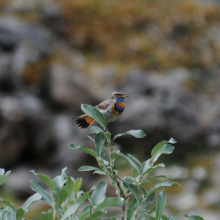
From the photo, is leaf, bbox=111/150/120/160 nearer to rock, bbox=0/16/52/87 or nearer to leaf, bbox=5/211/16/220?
leaf, bbox=5/211/16/220

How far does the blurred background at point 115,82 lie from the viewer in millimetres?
6895

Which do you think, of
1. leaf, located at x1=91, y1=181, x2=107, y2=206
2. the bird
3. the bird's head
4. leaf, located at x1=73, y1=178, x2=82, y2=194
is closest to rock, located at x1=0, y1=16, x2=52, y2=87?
the bird's head

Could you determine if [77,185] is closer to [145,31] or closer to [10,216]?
[10,216]

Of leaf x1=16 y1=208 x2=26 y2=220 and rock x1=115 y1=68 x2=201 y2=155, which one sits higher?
rock x1=115 y1=68 x2=201 y2=155

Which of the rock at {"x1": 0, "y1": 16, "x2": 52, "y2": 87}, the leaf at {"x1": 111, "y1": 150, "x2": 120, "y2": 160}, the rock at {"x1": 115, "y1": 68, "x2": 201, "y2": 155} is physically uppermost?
the rock at {"x1": 0, "y1": 16, "x2": 52, "y2": 87}

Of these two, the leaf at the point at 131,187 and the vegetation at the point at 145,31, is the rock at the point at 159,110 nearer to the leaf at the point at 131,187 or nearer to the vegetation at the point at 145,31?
the vegetation at the point at 145,31

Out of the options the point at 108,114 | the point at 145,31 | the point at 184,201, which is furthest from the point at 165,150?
the point at 145,31

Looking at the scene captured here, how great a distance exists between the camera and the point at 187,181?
6.81m

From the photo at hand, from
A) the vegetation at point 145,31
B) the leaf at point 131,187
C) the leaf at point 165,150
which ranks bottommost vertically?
the leaf at point 131,187

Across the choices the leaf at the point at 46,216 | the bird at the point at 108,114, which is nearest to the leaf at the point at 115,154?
the leaf at the point at 46,216

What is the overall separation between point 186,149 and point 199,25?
4.02 m

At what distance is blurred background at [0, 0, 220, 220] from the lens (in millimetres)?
6895

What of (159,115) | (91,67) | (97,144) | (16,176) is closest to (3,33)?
(91,67)

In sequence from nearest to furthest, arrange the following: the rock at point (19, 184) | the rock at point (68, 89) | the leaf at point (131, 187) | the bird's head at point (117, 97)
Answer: the leaf at point (131, 187), the bird's head at point (117, 97), the rock at point (19, 184), the rock at point (68, 89)
